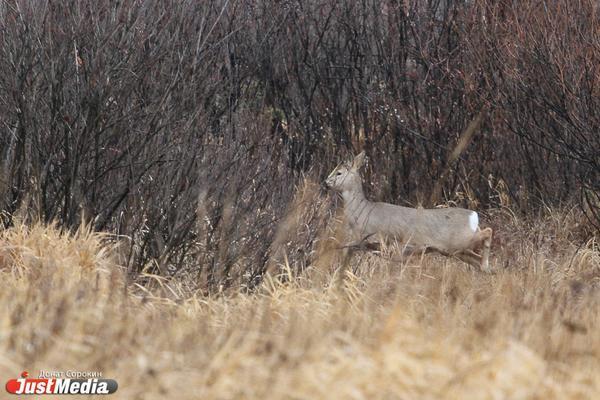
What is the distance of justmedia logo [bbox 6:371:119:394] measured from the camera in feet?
15.8

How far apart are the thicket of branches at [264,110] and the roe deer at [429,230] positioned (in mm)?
910

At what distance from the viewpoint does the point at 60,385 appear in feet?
16.0

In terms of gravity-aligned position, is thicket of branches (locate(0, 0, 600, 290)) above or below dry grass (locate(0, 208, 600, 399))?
below

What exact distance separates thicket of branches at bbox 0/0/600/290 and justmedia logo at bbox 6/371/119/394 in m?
3.47

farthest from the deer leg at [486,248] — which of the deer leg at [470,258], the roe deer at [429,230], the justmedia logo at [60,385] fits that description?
the justmedia logo at [60,385]

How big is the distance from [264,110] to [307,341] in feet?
28.4

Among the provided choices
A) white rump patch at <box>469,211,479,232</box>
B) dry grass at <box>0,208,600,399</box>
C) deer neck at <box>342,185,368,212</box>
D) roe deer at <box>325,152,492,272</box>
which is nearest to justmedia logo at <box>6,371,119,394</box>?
dry grass at <box>0,208,600,399</box>

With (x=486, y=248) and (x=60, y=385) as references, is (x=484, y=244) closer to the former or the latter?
(x=486, y=248)

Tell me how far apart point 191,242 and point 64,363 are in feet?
13.0

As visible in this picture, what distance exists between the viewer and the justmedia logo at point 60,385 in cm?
480

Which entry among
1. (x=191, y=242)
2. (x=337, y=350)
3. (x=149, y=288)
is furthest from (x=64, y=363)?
(x=191, y=242)

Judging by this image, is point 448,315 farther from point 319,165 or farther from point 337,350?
point 319,165

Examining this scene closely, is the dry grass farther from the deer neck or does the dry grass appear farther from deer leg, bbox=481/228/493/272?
the deer neck

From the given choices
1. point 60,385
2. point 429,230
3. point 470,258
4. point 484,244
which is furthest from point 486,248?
point 60,385
